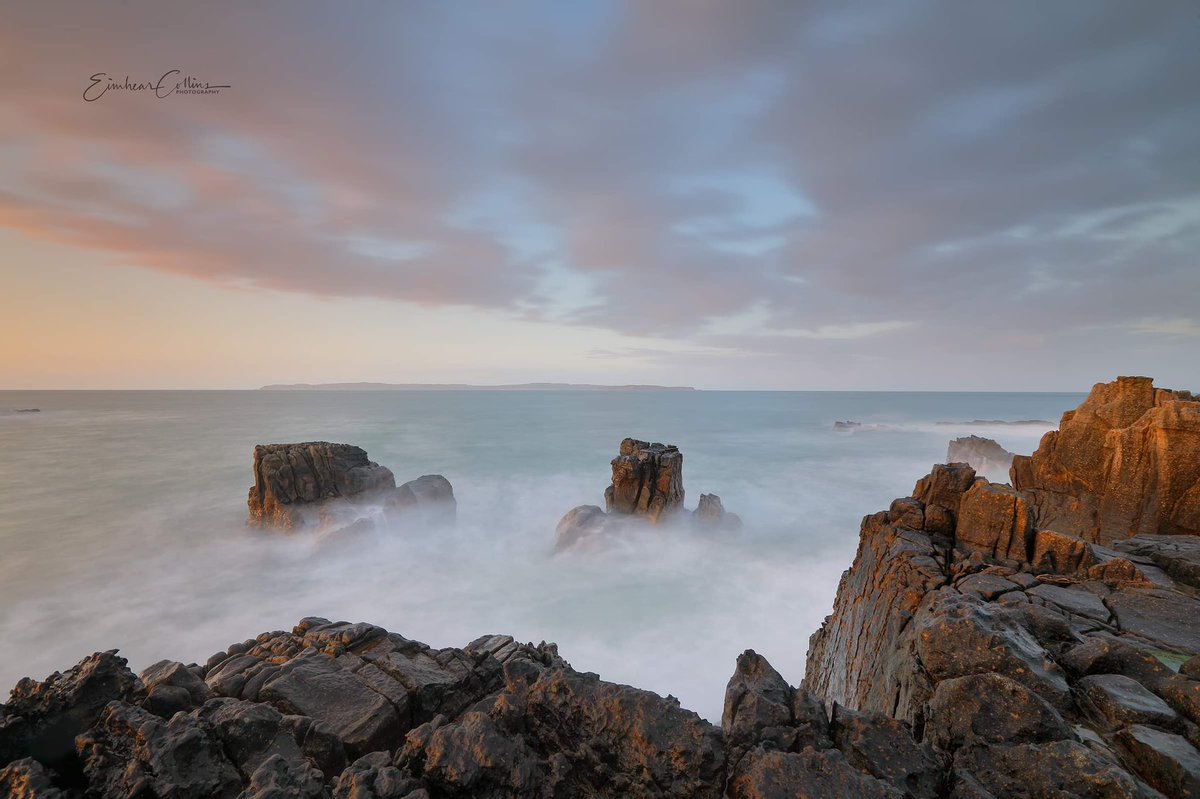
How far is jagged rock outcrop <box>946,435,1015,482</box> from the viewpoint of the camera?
41.3 meters

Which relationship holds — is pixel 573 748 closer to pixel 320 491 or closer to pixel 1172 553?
pixel 1172 553

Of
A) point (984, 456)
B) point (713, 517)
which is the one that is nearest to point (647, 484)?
point (713, 517)

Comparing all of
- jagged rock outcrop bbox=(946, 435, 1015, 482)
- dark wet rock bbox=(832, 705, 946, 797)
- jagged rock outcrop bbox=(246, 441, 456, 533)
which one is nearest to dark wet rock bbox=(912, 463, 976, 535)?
dark wet rock bbox=(832, 705, 946, 797)

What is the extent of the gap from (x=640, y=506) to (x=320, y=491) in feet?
61.4

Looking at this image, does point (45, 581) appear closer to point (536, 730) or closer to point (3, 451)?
point (536, 730)

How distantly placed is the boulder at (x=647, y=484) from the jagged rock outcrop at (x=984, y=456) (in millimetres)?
30779

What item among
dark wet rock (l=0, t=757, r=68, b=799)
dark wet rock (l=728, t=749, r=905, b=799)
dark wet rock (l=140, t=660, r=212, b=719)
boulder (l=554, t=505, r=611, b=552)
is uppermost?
dark wet rock (l=728, t=749, r=905, b=799)

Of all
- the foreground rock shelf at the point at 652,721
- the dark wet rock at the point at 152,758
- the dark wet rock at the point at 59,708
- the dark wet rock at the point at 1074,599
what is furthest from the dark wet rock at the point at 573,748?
the dark wet rock at the point at 1074,599

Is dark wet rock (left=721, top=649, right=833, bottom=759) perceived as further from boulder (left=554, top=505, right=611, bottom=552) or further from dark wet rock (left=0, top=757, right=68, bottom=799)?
boulder (left=554, top=505, right=611, bottom=552)

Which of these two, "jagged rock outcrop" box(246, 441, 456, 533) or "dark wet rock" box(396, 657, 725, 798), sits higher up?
"dark wet rock" box(396, 657, 725, 798)

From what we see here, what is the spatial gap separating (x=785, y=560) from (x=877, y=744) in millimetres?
22115

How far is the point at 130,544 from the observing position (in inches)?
1044

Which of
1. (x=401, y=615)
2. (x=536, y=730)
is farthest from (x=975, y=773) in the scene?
(x=401, y=615)

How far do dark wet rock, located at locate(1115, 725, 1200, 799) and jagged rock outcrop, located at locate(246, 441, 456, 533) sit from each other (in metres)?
27.3
